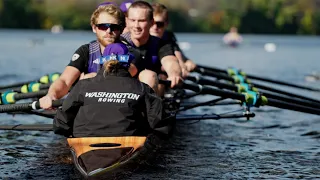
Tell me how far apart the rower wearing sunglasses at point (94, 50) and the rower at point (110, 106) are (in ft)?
2.10

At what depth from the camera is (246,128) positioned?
43.9 ft

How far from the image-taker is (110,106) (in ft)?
24.8

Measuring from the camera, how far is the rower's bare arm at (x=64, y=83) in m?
8.68

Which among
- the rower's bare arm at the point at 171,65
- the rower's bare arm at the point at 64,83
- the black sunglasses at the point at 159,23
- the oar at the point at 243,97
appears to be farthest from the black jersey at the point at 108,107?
the black sunglasses at the point at 159,23

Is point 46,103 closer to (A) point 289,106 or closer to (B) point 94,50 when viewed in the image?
(B) point 94,50

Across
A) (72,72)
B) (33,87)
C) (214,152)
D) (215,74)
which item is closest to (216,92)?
(214,152)

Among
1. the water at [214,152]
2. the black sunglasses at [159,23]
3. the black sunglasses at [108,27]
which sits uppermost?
the black sunglasses at [108,27]

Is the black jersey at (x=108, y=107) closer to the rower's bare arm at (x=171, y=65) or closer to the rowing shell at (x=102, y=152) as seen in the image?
the rowing shell at (x=102, y=152)

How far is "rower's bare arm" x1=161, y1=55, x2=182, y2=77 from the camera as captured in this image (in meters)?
10.2

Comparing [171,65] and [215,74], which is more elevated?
[171,65]

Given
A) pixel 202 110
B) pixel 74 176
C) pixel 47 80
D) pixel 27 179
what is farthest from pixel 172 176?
pixel 202 110

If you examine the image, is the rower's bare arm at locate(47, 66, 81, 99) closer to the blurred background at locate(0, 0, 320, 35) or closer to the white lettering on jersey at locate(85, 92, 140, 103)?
the white lettering on jersey at locate(85, 92, 140, 103)

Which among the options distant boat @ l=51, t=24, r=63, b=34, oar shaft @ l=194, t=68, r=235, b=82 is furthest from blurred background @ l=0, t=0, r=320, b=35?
oar shaft @ l=194, t=68, r=235, b=82

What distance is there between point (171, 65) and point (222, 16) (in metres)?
138
